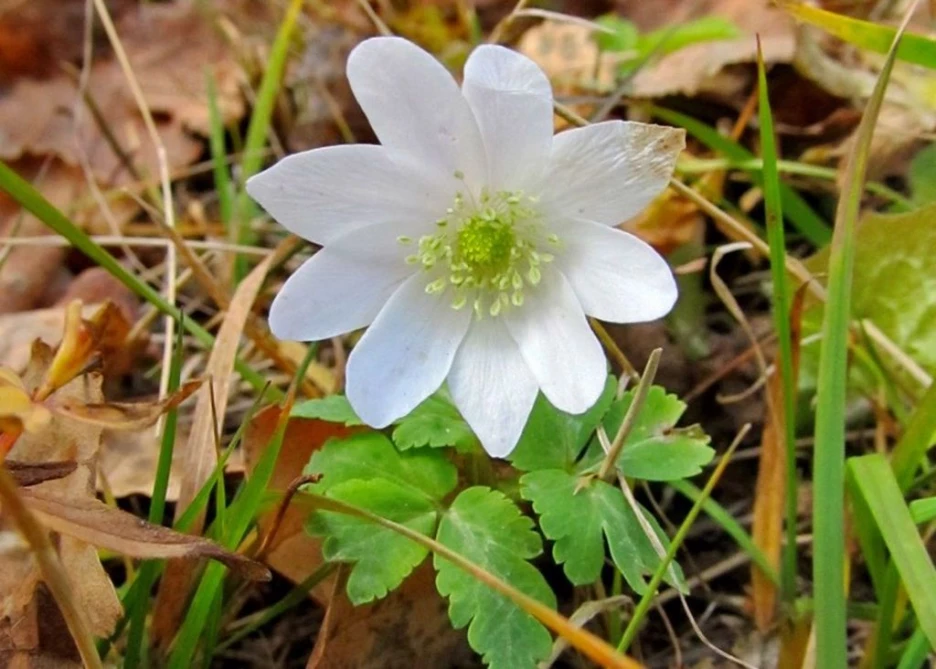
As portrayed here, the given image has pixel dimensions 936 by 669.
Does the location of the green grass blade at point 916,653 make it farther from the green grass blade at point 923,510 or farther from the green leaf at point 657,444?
the green leaf at point 657,444

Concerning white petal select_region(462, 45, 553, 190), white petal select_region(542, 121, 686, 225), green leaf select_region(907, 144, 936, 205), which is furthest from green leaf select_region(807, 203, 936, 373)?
white petal select_region(462, 45, 553, 190)

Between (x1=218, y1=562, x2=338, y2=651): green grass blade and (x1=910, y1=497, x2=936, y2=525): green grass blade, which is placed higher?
(x1=910, y1=497, x2=936, y2=525): green grass blade

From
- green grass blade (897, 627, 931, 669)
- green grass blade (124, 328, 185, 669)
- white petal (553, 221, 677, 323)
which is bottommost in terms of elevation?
green grass blade (897, 627, 931, 669)

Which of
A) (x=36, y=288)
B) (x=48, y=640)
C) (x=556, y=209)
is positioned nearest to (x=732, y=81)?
(x=556, y=209)

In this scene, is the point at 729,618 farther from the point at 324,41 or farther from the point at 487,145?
the point at 324,41

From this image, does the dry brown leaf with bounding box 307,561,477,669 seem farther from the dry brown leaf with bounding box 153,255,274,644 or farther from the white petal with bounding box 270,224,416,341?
the white petal with bounding box 270,224,416,341

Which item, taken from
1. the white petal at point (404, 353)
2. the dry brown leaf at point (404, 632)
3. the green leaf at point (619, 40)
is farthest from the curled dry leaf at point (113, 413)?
the green leaf at point (619, 40)
